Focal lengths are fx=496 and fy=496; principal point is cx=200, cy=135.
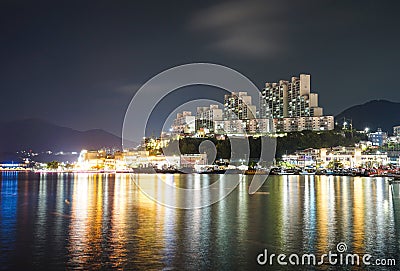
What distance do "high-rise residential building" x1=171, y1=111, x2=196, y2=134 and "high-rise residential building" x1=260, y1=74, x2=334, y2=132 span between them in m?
16.1

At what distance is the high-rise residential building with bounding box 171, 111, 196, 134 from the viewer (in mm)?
106312

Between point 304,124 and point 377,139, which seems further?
point 377,139

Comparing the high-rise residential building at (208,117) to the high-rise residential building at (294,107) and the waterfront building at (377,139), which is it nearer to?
the high-rise residential building at (294,107)

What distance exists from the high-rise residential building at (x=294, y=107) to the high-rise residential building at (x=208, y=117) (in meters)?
10.2

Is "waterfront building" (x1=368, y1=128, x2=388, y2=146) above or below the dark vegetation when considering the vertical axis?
above

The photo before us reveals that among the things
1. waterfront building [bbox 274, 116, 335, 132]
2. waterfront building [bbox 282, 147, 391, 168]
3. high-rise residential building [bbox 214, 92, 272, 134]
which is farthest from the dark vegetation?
high-rise residential building [bbox 214, 92, 272, 134]

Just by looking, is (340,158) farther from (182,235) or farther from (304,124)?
(182,235)

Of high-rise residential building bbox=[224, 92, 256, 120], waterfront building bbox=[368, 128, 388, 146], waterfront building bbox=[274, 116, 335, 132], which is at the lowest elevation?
waterfront building bbox=[368, 128, 388, 146]

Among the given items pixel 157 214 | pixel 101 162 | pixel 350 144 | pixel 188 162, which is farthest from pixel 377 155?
pixel 157 214

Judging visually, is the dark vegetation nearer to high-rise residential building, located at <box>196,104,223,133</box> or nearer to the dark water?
high-rise residential building, located at <box>196,104,223,133</box>

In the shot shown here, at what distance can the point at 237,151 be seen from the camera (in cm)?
8738

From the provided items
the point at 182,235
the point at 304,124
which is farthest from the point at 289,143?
the point at 182,235

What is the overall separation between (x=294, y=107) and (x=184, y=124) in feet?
79.5

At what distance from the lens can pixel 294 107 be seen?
107688 mm
